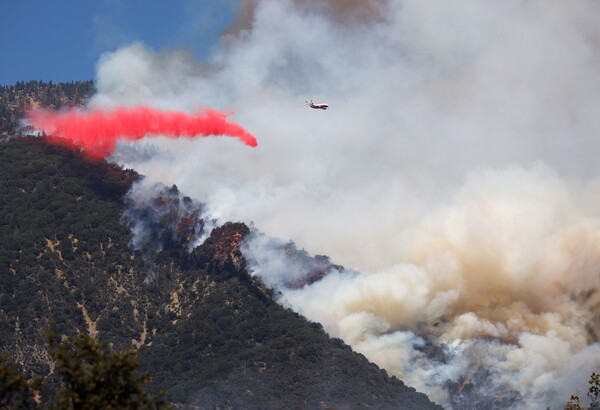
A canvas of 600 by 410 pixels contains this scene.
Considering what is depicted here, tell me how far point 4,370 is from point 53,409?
23.1 feet

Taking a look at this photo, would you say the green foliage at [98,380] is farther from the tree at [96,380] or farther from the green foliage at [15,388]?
the green foliage at [15,388]

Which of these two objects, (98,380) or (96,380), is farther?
(98,380)

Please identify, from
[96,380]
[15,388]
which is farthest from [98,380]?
[15,388]

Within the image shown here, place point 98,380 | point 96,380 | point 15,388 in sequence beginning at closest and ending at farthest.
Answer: point 96,380
point 98,380
point 15,388

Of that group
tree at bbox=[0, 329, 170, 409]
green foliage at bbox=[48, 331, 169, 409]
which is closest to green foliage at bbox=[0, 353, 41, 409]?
tree at bbox=[0, 329, 170, 409]

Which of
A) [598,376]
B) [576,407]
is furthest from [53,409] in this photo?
[576,407]

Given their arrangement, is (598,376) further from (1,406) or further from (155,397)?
(1,406)

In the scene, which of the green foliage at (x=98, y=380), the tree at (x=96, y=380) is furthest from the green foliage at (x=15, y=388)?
the green foliage at (x=98, y=380)

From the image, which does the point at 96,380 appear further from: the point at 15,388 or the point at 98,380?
the point at 15,388

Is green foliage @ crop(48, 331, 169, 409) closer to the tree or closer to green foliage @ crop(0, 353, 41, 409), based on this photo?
the tree

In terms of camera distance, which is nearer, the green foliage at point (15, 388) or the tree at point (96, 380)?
the tree at point (96, 380)

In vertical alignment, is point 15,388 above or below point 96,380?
below

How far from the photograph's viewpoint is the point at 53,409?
349 ft

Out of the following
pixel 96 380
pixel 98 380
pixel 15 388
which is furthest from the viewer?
pixel 15 388
